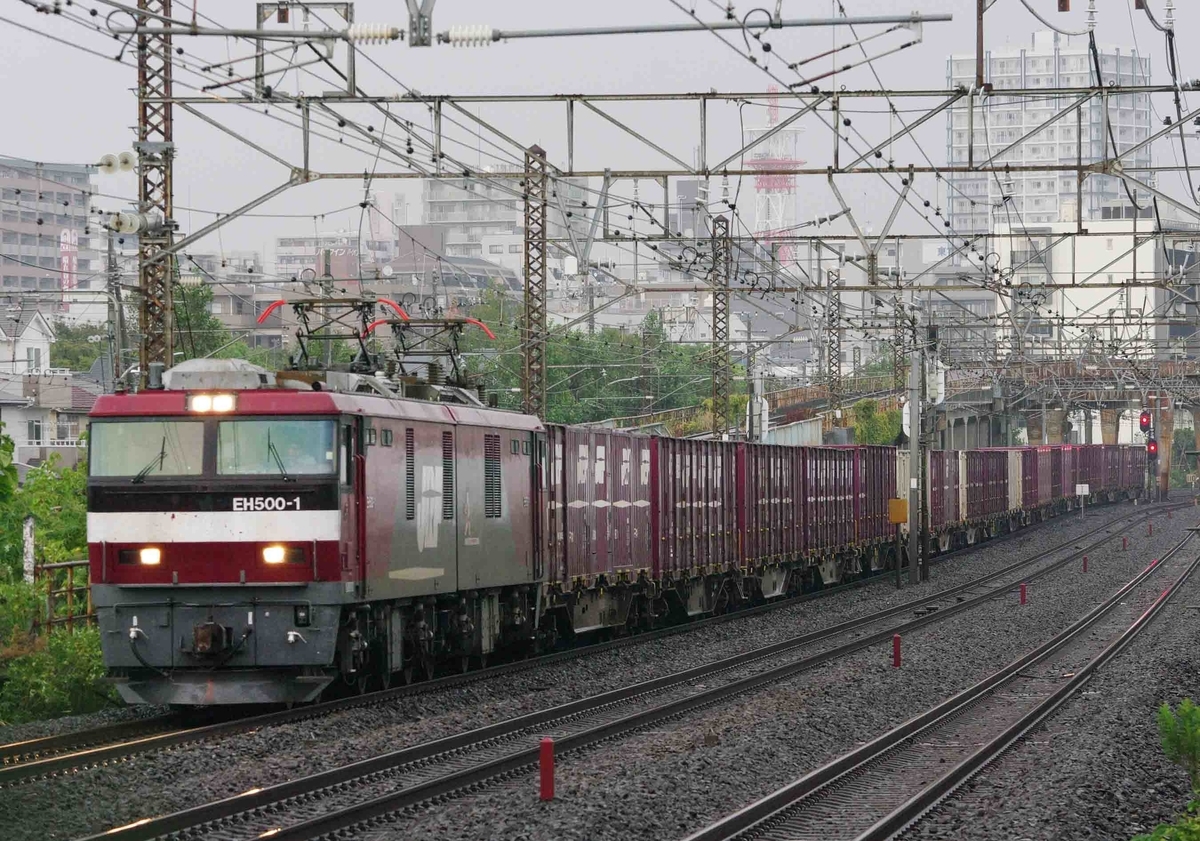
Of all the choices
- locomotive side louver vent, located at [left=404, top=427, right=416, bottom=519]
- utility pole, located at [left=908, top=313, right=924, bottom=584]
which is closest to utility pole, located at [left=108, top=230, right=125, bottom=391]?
locomotive side louver vent, located at [left=404, top=427, right=416, bottom=519]

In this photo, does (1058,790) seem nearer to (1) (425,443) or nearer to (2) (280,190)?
(1) (425,443)

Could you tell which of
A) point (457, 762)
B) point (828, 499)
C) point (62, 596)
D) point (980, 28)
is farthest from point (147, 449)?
point (828, 499)

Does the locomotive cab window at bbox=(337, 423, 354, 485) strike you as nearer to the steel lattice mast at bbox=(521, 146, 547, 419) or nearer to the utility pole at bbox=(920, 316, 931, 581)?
the steel lattice mast at bbox=(521, 146, 547, 419)

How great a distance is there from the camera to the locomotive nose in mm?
15180

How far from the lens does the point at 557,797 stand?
12.6 metres

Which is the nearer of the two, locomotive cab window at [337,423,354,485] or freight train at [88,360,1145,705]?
freight train at [88,360,1145,705]

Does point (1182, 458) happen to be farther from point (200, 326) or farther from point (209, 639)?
point (209, 639)

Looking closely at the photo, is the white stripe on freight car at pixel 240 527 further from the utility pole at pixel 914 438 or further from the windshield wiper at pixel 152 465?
the utility pole at pixel 914 438

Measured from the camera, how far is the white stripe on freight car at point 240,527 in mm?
15445

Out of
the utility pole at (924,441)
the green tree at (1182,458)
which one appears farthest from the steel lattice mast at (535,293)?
the green tree at (1182,458)

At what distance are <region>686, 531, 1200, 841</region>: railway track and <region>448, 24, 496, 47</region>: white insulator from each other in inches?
266

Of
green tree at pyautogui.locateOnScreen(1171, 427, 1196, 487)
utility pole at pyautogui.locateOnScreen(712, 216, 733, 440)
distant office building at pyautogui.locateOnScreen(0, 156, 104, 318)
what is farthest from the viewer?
distant office building at pyautogui.locateOnScreen(0, 156, 104, 318)

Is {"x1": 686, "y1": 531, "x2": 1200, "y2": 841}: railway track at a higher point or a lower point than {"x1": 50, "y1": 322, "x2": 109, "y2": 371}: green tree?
lower

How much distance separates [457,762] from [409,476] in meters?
4.17
